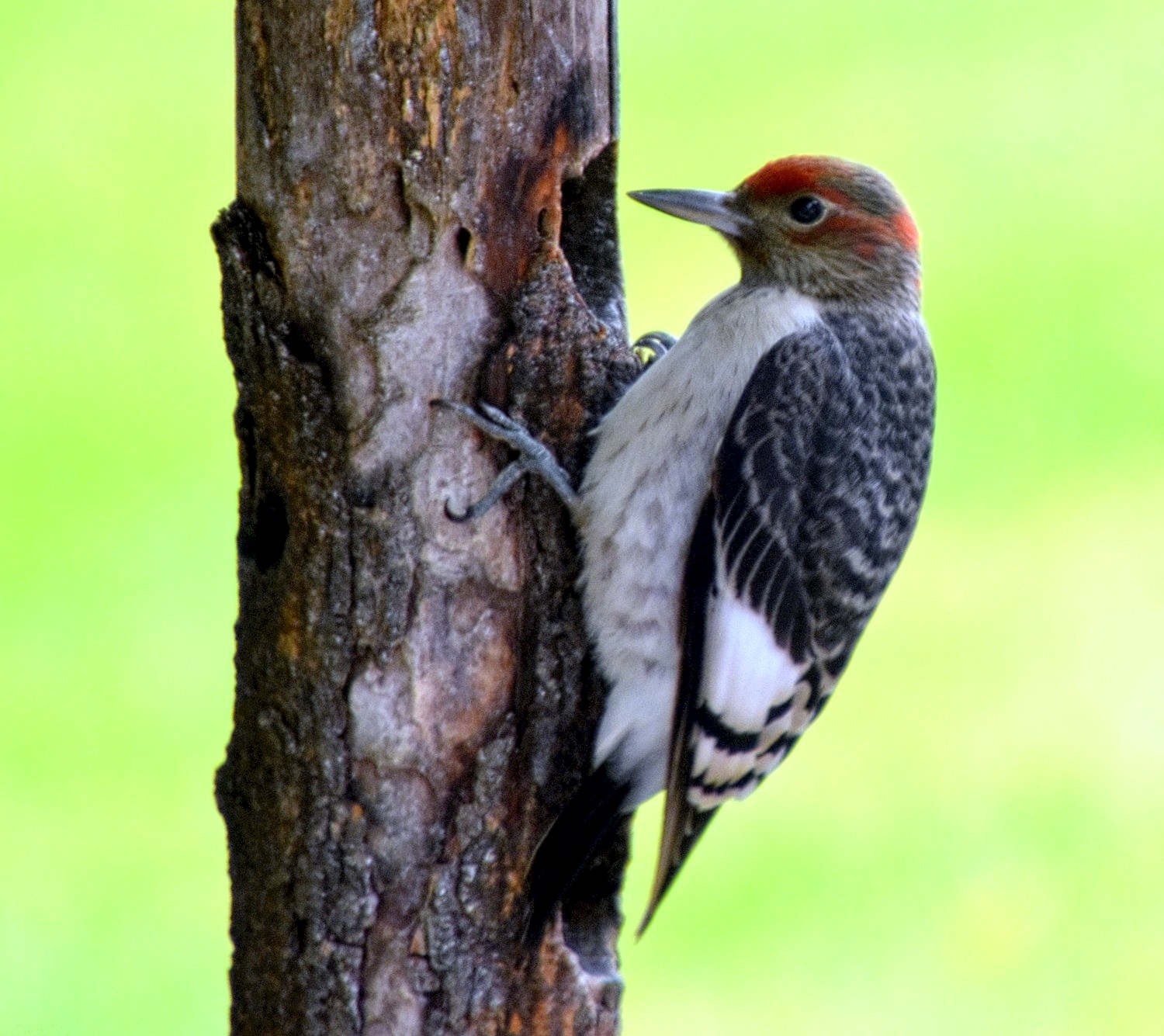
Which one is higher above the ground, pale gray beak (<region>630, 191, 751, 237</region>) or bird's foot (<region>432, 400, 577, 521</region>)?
pale gray beak (<region>630, 191, 751, 237</region>)

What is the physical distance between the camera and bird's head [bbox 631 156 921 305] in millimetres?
4039

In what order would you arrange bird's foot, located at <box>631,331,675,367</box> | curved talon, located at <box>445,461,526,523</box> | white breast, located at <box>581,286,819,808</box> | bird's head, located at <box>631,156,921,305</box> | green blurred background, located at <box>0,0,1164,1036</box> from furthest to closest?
green blurred background, located at <box>0,0,1164,1036</box>, bird's foot, located at <box>631,331,675,367</box>, bird's head, located at <box>631,156,921,305</box>, white breast, located at <box>581,286,819,808</box>, curved talon, located at <box>445,461,526,523</box>

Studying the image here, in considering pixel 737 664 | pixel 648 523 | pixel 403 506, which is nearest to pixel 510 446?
pixel 403 506

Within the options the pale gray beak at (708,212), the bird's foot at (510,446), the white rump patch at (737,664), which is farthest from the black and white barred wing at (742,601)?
the pale gray beak at (708,212)

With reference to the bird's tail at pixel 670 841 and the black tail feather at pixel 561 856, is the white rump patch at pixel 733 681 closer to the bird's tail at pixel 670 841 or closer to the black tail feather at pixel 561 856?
the bird's tail at pixel 670 841

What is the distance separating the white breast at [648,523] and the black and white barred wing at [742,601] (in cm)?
4

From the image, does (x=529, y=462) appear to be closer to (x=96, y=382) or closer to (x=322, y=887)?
(x=322, y=887)

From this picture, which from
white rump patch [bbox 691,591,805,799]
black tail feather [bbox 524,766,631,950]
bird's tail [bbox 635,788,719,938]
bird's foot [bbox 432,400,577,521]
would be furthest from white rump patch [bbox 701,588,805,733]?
bird's foot [bbox 432,400,577,521]

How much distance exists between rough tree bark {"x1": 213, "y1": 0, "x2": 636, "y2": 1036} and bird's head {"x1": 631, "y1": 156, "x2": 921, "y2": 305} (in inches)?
22.4

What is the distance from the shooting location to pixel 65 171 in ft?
30.3

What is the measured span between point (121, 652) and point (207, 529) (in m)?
0.85

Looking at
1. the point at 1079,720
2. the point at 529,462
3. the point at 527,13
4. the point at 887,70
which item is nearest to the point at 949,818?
the point at 1079,720

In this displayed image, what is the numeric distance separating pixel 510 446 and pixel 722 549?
49 cm

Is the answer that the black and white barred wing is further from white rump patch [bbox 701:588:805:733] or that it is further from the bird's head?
the bird's head
